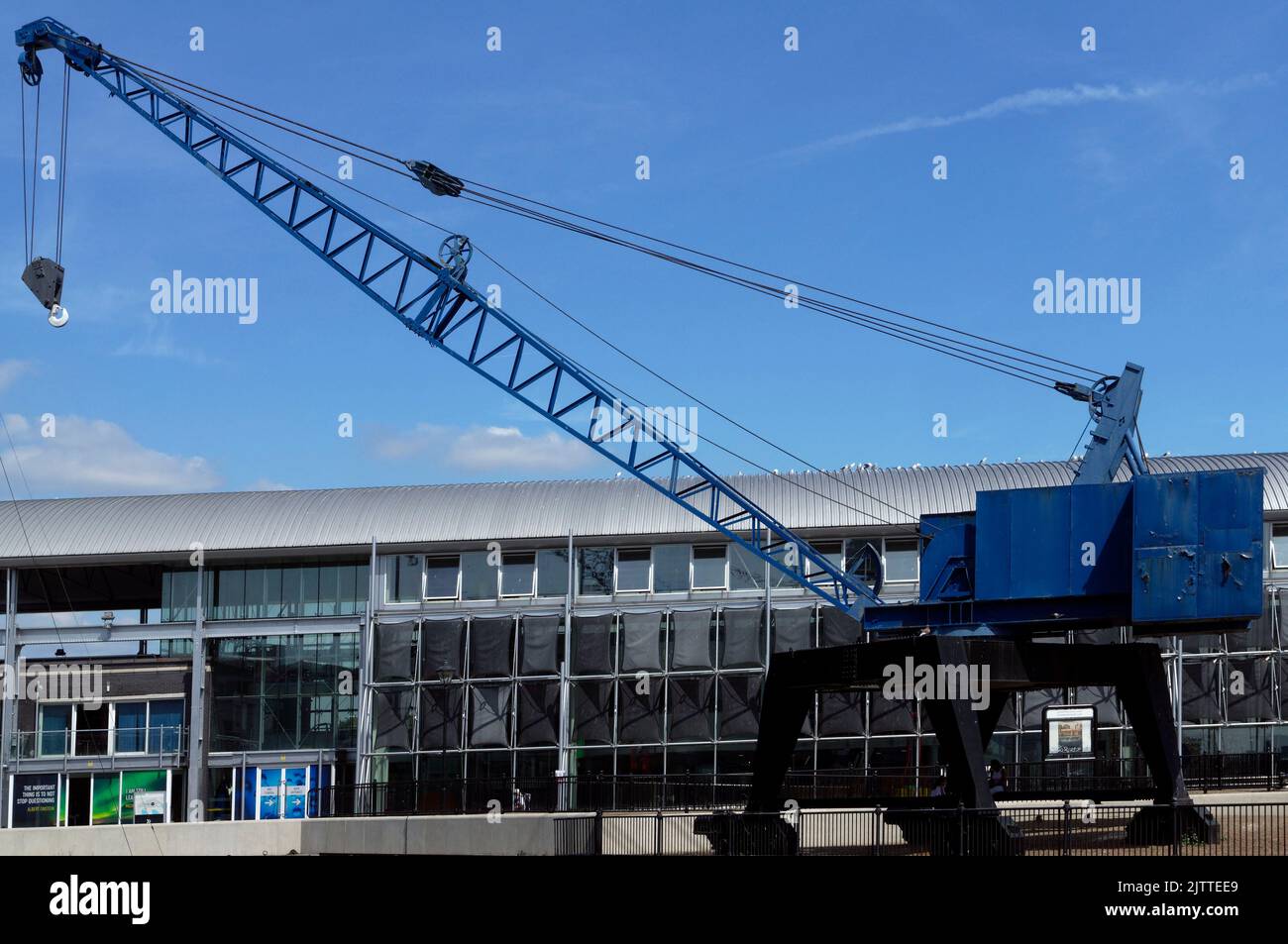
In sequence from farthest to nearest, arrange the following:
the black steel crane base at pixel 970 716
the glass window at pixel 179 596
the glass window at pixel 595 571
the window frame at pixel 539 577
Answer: the glass window at pixel 179 596 < the window frame at pixel 539 577 < the glass window at pixel 595 571 < the black steel crane base at pixel 970 716

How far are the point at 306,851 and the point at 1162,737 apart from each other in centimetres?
2064

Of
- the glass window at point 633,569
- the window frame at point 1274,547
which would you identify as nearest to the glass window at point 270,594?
the glass window at point 633,569

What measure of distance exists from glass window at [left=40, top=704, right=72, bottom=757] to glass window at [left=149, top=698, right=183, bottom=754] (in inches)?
109

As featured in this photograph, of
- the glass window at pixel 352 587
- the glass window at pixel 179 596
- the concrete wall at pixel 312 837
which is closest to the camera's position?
the concrete wall at pixel 312 837

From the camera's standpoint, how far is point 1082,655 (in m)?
32.6

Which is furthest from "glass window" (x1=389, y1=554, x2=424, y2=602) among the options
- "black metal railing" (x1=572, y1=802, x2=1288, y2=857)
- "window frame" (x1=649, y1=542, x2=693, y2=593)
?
"black metal railing" (x1=572, y1=802, x2=1288, y2=857)

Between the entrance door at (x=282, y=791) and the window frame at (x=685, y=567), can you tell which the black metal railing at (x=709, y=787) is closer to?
the entrance door at (x=282, y=791)

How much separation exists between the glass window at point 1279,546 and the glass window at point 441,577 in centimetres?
2639

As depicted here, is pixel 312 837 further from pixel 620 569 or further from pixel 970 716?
pixel 970 716

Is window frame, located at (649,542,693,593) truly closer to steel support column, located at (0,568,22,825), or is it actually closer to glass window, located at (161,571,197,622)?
glass window, located at (161,571,197,622)

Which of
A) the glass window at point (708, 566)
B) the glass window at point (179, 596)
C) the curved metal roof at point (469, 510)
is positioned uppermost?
the curved metal roof at point (469, 510)

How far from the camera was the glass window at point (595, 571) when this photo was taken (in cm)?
5459

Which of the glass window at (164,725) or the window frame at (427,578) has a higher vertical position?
the window frame at (427,578)
